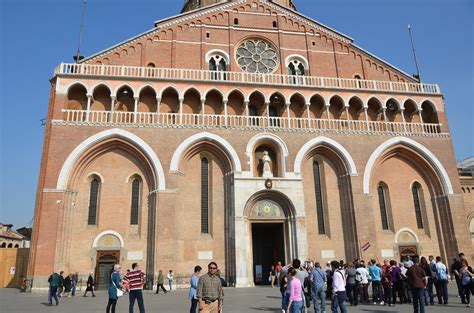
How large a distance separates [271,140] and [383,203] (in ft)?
26.8

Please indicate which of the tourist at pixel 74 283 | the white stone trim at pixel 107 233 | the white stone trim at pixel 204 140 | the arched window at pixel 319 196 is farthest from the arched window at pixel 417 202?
the tourist at pixel 74 283

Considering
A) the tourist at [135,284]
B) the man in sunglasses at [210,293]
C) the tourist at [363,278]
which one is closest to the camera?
the man in sunglasses at [210,293]

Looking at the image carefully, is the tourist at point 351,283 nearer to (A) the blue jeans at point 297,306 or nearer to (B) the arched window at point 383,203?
(A) the blue jeans at point 297,306

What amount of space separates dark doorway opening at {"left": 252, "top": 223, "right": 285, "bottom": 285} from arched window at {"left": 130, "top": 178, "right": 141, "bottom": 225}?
22.3 feet

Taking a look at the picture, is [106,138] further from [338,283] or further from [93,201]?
A: [338,283]

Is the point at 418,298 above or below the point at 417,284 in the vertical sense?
below

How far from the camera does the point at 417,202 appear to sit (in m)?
23.8

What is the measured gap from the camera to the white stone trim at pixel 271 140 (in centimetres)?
2150

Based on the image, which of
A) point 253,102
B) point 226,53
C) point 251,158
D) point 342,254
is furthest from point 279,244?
point 226,53

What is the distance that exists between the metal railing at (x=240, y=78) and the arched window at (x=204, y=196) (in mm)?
5163

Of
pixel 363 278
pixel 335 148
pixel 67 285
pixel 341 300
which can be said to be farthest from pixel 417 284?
pixel 67 285

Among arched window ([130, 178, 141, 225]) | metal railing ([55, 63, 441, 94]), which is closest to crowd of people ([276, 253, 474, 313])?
arched window ([130, 178, 141, 225])

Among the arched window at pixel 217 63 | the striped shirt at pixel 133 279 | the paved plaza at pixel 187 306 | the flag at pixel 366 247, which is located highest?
the arched window at pixel 217 63

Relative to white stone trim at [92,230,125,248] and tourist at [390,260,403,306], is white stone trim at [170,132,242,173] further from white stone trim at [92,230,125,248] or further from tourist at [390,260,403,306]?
tourist at [390,260,403,306]
